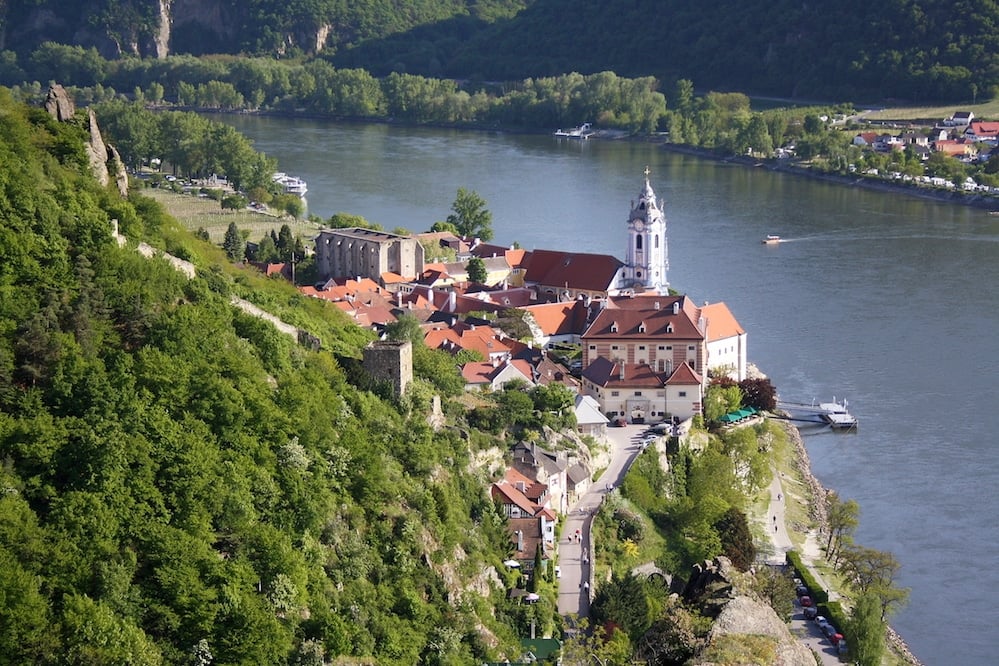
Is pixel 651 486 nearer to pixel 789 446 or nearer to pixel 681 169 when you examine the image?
pixel 789 446

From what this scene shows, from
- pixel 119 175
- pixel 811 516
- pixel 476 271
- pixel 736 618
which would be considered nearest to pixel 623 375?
pixel 811 516

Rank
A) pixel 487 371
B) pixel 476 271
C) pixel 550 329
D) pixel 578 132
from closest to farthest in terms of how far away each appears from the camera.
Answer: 1. pixel 487 371
2. pixel 550 329
3. pixel 476 271
4. pixel 578 132

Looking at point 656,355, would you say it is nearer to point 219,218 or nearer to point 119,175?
point 119,175

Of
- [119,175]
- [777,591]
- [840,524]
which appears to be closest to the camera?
[777,591]

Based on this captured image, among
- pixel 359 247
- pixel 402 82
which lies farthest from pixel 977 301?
pixel 402 82

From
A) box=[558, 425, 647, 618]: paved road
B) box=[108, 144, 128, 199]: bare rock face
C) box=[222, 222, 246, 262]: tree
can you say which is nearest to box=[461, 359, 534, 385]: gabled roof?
box=[558, 425, 647, 618]: paved road

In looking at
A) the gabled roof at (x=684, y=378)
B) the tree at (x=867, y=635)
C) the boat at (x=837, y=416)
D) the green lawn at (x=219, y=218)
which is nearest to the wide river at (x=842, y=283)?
the boat at (x=837, y=416)
